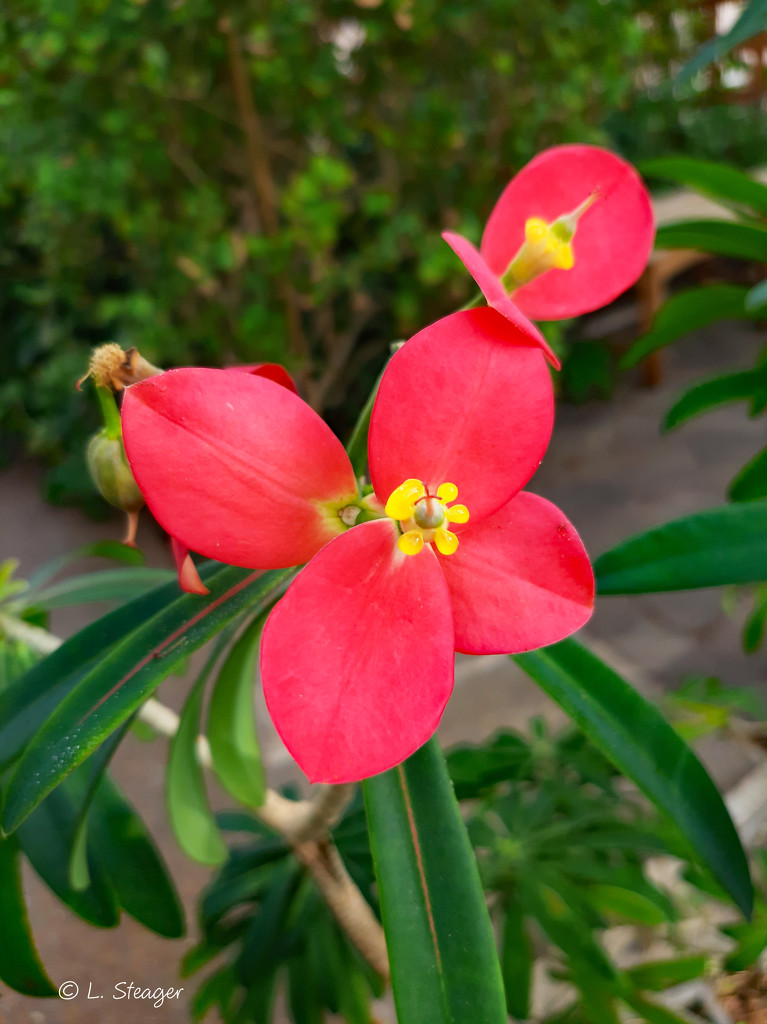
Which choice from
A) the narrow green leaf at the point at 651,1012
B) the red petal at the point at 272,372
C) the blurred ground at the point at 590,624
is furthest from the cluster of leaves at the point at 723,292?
the blurred ground at the point at 590,624

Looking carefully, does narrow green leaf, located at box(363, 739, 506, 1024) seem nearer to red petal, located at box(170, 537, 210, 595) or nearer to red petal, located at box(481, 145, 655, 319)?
red petal, located at box(170, 537, 210, 595)

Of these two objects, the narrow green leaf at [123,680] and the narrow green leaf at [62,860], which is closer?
the narrow green leaf at [123,680]

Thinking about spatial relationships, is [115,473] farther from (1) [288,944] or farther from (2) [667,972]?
(2) [667,972]

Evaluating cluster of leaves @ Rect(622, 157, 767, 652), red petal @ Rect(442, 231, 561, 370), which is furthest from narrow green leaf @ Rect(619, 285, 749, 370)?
red petal @ Rect(442, 231, 561, 370)

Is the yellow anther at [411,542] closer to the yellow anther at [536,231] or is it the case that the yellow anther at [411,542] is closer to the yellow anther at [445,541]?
the yellow anther at [445,541]

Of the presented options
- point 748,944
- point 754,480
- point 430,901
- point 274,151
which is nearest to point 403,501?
point 430,901

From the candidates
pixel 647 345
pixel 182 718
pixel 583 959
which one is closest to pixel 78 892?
pixel 182 718

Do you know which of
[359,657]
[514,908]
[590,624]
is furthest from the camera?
[590,624]
